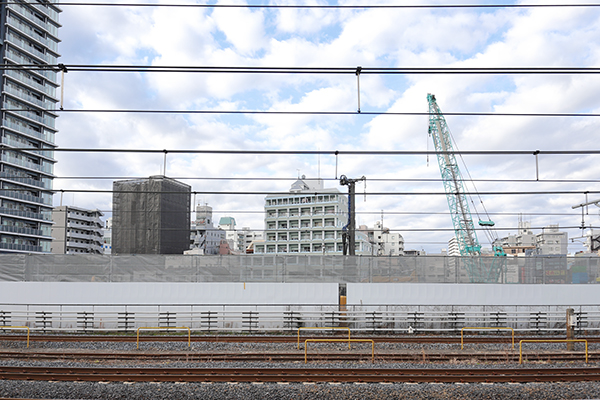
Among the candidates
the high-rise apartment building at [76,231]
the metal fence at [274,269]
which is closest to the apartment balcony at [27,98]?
the high-rise apartment building at [76,231]

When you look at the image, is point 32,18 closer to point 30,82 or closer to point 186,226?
point 30,82

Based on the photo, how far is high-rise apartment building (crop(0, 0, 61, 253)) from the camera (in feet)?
238

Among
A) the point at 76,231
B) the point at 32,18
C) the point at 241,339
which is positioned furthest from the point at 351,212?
the point at 76,231

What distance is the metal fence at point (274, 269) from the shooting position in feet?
82.3

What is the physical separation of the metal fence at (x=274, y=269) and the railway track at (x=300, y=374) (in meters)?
11.2

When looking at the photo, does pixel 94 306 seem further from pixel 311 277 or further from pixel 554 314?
pixel 554 314

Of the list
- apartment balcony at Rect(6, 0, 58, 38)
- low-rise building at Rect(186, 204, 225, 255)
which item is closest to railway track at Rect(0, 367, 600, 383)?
apartment balcony at Rect(6, 0, 58, 38)

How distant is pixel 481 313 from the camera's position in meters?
23.1

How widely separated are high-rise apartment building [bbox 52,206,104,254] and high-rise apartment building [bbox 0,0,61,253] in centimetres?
2824

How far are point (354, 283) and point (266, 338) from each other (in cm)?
641

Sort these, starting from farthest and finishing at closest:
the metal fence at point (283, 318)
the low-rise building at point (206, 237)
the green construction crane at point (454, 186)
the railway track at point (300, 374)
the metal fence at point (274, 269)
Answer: the low-rise building at point (206, 237) → the green construction crane at point (454, 186) → the metal fence at point (274, 269) → the metal fence at point (283, 318) → the railway track at point (300, 374)

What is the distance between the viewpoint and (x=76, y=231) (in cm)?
11150

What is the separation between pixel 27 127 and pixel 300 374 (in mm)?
81584

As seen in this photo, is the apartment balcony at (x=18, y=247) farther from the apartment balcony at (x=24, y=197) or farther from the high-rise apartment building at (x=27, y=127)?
the apartment balcony at (x=24, y=197)
